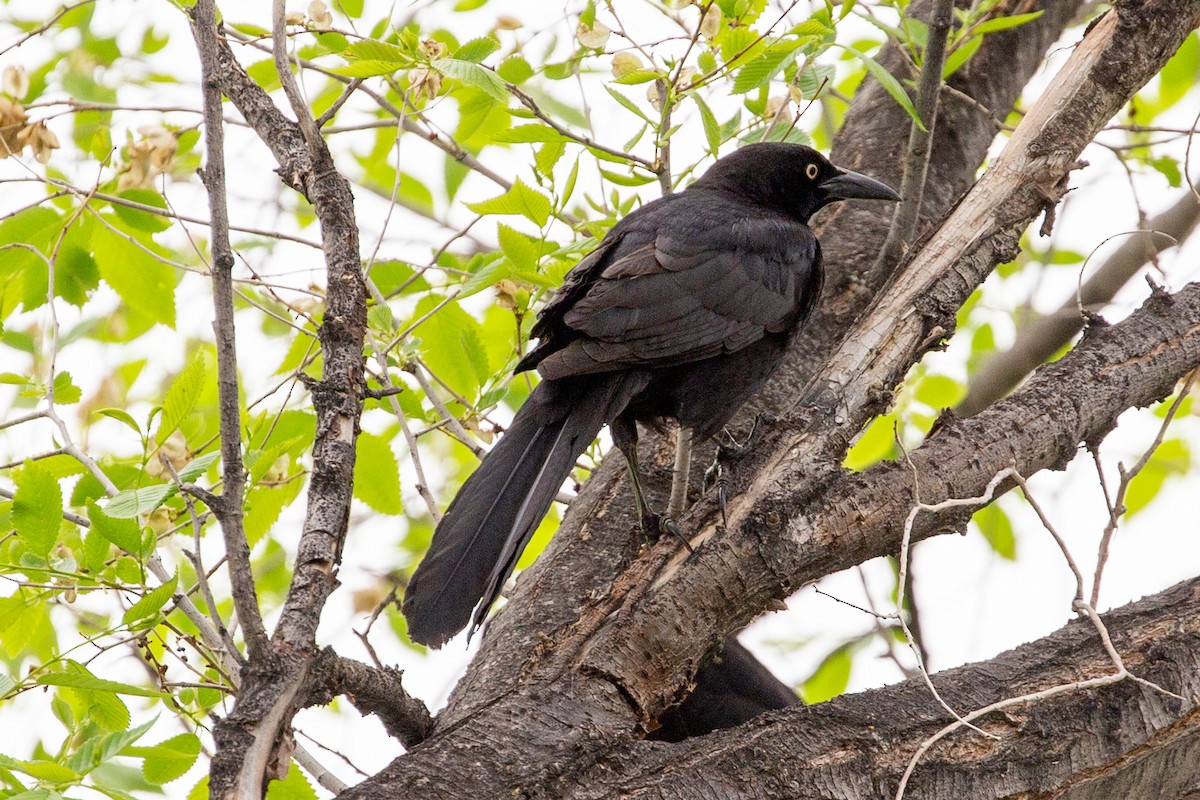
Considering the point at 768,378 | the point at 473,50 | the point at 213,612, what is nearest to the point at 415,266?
the point at 473,50

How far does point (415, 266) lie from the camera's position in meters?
4.18

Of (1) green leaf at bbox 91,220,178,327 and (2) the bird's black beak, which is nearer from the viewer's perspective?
(1) green leaf at bbox 91,220,178,327

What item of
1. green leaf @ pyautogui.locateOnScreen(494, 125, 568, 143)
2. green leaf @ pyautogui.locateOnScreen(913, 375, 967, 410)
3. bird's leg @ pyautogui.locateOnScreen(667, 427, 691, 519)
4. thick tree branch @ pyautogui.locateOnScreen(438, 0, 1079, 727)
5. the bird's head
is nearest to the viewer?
thick tree branch @ pyautogui.locateOnScreen(438, 0, 1079, 727)

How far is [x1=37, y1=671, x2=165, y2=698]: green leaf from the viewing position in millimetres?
2364

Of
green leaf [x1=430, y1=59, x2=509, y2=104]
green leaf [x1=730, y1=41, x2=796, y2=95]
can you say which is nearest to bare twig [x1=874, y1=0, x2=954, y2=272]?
green leaf [x1=730, y1=41, x2=796, y2=95]

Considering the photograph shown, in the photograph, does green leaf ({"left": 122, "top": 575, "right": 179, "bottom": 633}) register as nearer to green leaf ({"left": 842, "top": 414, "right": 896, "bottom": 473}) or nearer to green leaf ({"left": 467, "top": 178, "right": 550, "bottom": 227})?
green leaf ({"left": 467, "top": 178, "right": 550, "bottom": 227})

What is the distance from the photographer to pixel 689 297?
4.12m

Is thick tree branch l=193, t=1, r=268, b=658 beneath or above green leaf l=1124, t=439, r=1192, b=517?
beneath

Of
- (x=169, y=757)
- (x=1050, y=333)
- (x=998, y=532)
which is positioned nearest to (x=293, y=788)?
(x=169, y=757)

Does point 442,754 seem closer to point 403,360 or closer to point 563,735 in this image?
point 563,735

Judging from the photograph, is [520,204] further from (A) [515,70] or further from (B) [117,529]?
(B) [117,529]

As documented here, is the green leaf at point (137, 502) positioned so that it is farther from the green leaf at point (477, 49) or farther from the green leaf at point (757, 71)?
the green leaf at point (757, 71)

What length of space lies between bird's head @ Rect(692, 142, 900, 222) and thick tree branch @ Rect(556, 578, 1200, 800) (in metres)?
2.51

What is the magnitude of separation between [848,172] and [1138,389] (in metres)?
1.73
